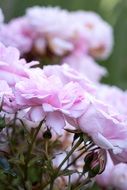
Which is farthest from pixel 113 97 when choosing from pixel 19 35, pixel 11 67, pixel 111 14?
pixel 111 14

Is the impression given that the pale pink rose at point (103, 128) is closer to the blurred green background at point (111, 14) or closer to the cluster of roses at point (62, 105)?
the cluster of roses at point (62, 105)

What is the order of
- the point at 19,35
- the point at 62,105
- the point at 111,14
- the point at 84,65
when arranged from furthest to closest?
1. the point at 111,14
2. the point at 84,65
3. the point at 19,35
4. the point at 62,105

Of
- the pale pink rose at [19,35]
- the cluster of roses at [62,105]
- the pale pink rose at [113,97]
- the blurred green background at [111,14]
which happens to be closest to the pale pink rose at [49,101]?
the cluster of roses at [62,105]

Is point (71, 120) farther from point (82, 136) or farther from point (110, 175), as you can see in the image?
point (110, 175)

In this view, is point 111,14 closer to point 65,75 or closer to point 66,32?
point 66,32

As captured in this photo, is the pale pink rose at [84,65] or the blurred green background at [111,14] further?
the blurred green background at [111,14]

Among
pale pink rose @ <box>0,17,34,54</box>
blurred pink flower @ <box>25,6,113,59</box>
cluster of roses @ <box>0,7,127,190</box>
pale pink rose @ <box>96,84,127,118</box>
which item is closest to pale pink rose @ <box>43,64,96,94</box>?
cluster of roses @ <box>0,7,127,190</box>

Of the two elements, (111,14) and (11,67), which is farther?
(111,14)
